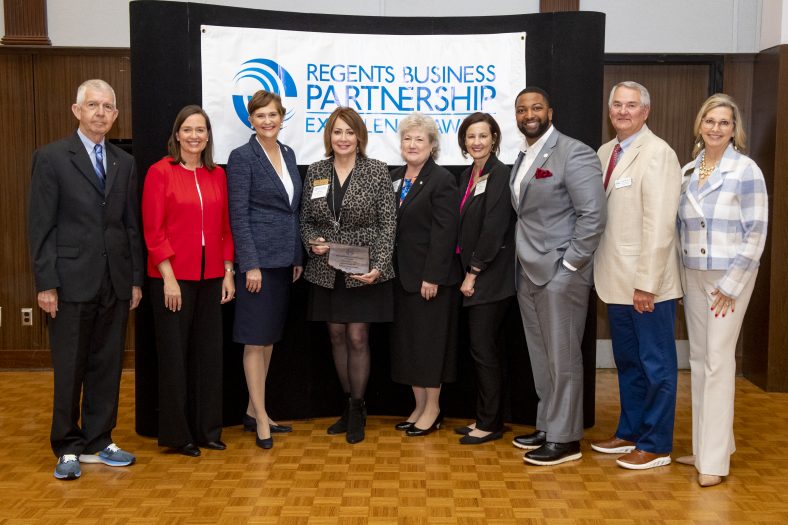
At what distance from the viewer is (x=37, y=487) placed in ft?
11.8

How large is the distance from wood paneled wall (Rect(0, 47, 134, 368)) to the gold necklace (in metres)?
4.17

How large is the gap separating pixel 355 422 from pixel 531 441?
0.92 metres

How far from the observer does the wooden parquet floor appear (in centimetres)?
329

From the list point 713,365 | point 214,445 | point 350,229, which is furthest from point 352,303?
point 713,365

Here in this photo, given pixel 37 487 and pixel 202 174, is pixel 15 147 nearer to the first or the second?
pixel 202 174

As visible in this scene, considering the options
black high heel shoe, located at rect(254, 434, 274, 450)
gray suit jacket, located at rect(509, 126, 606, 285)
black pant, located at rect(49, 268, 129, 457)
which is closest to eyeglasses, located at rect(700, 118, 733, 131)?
gray suit jacket, located at rect(509, 126, 606, 285)

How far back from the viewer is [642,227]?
3730 mm

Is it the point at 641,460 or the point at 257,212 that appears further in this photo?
the point at 257,212

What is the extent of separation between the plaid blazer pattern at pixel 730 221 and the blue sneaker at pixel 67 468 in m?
2.96

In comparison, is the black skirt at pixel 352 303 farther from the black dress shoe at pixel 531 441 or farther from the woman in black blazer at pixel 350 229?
the black dress shoe at pixel 531 441

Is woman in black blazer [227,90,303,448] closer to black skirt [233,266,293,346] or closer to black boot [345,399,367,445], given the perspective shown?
black skirt [233,266,293,346]

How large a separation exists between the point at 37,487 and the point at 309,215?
1.80 m

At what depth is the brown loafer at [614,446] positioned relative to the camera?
4113mm

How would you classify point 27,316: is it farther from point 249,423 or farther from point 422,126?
point 422,126
